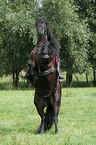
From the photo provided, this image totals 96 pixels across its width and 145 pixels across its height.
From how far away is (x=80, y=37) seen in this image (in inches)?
1028

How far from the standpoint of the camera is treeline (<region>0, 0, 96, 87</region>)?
A: 25.2 meters

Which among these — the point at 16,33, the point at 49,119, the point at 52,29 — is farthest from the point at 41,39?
the point at 16,33

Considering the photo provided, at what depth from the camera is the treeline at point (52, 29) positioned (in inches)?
992

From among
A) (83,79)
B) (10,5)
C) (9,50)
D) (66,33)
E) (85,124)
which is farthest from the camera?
Result: (83,79)

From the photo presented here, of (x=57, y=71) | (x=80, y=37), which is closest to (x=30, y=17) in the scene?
(x=80, y=37)

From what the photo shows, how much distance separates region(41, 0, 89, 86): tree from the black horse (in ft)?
64.9

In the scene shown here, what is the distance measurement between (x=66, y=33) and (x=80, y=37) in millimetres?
1919

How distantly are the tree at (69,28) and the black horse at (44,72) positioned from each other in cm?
1978

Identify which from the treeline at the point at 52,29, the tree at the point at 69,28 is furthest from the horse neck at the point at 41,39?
the tree at the point at 69,28

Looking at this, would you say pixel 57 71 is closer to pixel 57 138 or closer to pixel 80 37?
pixel 57 138

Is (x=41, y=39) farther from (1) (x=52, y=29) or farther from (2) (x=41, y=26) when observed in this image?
(1) (x=52, y=29)

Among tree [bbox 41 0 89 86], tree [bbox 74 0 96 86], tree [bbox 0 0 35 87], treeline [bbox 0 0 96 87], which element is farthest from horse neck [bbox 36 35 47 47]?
tree [bbox 74 0 96 86]

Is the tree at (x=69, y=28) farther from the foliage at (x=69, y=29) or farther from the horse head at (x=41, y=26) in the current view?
the horse head at (x=41, y=26)

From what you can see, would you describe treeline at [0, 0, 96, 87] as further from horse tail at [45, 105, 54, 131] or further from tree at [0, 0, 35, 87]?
horse tail at [45, 105, 54, 131]
